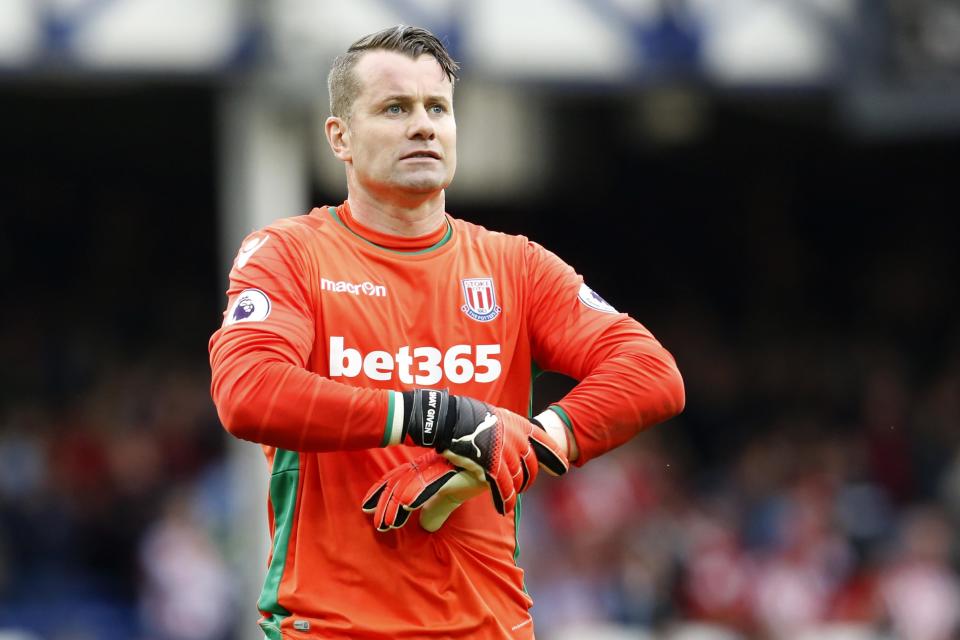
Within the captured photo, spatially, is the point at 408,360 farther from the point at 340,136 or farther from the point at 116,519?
the point at 116,519

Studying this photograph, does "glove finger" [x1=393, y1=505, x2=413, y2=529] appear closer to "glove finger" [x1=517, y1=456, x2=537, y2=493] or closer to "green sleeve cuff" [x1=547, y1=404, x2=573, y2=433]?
"glove finger" [x1=517, y1=456, x2=537, y2=493]

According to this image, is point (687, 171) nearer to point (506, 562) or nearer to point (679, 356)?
point (679, 356)

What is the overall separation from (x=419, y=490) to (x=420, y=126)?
2.74 feet

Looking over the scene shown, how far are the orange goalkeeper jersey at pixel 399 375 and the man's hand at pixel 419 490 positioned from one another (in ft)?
0.39

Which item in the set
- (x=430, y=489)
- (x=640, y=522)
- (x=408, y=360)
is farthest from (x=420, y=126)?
(x=640, y=522)

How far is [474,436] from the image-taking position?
3.41m

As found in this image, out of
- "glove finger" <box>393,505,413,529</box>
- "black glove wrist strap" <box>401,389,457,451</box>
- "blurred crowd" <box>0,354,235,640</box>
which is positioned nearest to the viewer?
"black glove wrist strap" <box>401,389,457,451</box>

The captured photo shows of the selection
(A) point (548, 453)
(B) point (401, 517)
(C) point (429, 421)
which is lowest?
(B) point (401, 517)

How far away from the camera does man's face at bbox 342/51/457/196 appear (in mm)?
3766

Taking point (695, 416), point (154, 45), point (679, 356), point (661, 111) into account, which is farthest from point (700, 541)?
point (661, 111)

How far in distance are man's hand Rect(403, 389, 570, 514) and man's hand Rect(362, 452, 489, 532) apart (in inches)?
1.7

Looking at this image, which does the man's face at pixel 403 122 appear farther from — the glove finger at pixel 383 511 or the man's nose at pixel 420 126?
the glove finger at pixel 383 511

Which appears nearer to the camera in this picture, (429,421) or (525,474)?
(429,421)

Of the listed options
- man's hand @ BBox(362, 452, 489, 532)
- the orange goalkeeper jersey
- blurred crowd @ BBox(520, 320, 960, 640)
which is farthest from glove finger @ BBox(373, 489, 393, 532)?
blurred crowd @ BBox(520, 320, 960, 640)
